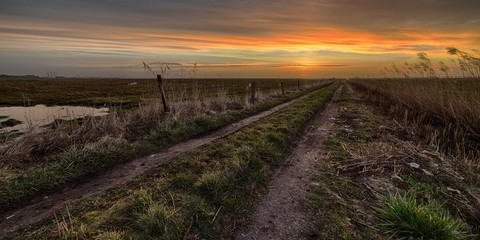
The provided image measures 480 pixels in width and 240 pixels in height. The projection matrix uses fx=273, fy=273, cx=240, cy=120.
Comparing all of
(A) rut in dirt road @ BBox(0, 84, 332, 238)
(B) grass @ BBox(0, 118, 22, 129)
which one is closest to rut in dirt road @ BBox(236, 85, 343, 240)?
(A) rut in dirt road @ BBox(0, 84, 332, 238)

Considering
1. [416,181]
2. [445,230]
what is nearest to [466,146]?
[416,181]

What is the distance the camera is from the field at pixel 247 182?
374cm

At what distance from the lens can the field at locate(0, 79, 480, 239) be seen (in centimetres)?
374

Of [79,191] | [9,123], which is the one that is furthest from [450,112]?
[9,123]

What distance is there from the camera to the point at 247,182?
526 centimetres

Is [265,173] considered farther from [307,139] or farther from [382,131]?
[382,131]

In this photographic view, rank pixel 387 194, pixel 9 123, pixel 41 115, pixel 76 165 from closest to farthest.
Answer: pixel 387 194 → pixel 76 165 → pixel 9 123 → pixel 41 115

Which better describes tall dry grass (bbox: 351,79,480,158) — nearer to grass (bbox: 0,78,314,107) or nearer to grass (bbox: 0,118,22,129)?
grass (bbox: 0,78,314,107)

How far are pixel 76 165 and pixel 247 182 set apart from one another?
12.5ft

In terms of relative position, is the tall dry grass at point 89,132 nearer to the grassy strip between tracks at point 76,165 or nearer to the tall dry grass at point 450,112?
the grassy strip between tracks at point 76,165

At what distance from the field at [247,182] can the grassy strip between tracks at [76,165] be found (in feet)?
0.09

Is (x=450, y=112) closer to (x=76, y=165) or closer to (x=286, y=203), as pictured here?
(x=286, y=203)

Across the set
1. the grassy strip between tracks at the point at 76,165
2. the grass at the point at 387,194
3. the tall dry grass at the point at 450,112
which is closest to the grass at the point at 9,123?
the grassy strip between tracks at the point at 76,165

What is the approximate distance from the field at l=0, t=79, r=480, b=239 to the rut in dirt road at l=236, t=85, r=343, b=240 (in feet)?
0.07
